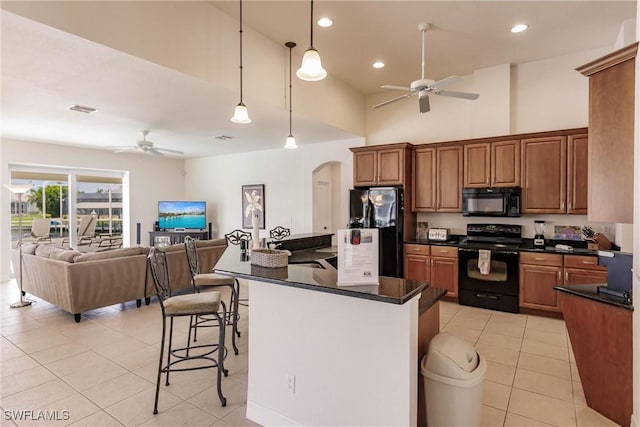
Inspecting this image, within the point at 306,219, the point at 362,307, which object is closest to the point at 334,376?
the point at 362,307

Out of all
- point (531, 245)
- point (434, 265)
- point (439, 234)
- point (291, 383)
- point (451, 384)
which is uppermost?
point (439, 234)

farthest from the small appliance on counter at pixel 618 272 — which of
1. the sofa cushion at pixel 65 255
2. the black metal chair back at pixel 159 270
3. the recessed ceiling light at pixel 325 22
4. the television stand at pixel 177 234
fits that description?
the television stand at pixel 177 234

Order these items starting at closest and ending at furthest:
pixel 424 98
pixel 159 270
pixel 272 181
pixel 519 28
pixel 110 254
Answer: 1. pixel 159 270
2. pixel 424 98
3. pixel 519 28
4. pixel 110 254
5. pixel 272 181

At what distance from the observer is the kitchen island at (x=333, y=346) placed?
1747 mm

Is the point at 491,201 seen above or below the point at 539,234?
above

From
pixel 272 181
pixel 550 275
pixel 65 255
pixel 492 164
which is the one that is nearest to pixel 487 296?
pixel 550 275

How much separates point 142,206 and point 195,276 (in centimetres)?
617

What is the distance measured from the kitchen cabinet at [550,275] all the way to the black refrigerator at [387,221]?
170 cm

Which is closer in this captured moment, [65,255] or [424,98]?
[424,98]

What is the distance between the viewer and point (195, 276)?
3.55 metres

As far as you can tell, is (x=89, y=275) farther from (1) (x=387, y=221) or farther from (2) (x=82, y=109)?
(1) (x=387, y=221)

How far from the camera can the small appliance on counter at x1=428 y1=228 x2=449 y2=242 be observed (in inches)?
211

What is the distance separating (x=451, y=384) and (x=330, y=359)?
2.19 feet

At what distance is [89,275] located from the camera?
4324mm
